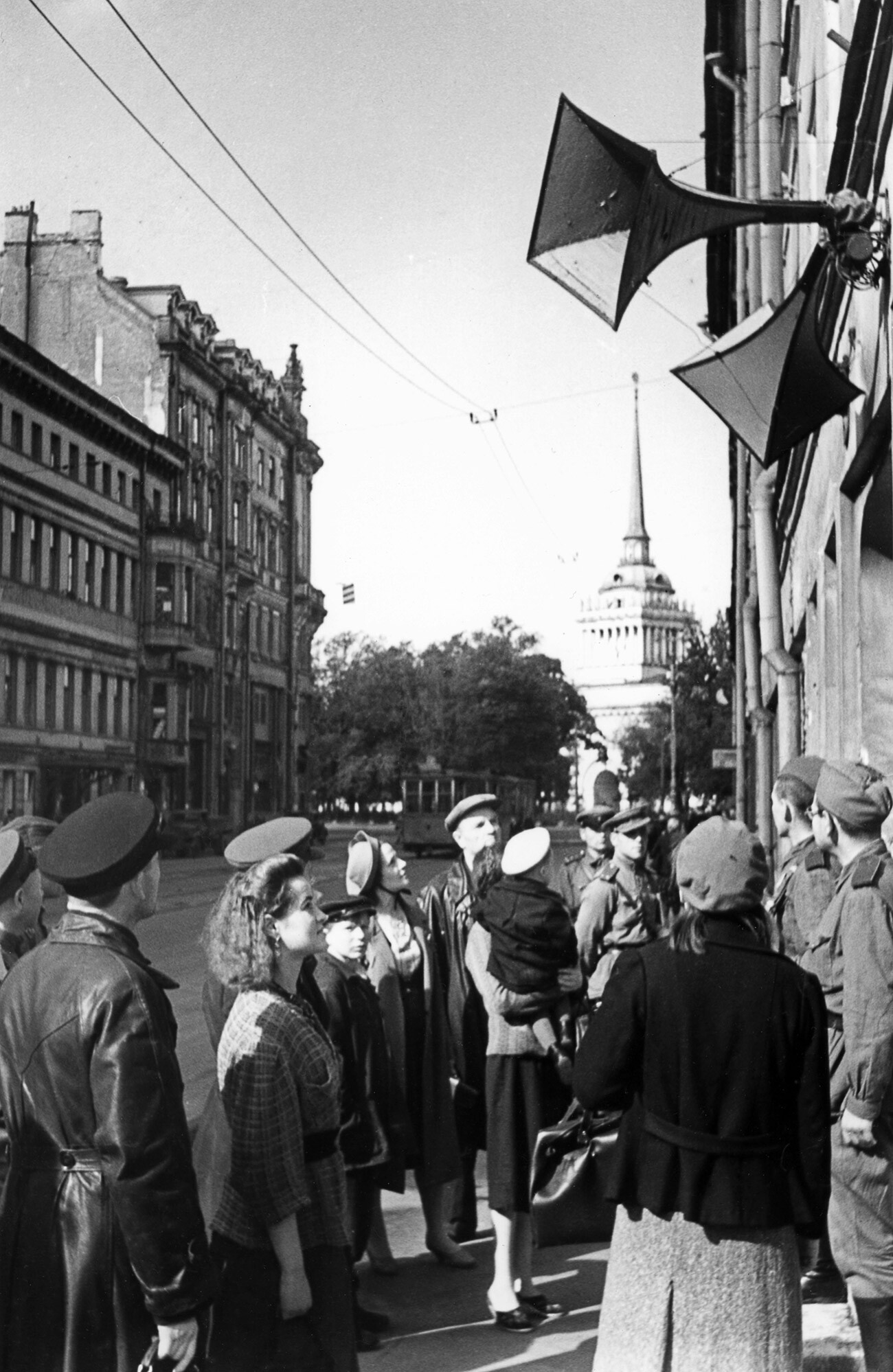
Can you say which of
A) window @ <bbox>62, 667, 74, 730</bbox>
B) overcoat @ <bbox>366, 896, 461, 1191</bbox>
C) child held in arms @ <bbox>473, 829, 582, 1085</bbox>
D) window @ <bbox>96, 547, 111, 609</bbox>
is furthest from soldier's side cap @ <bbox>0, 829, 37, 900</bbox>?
window @ <bbox>96, 547, 111, 609</bbox>

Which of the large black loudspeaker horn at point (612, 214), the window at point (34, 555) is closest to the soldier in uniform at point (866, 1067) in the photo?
the large black loudspeaker horn at point (612, 214)

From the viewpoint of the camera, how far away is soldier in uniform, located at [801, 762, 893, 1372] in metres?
4.70

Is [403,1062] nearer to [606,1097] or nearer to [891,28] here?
[606,1097]

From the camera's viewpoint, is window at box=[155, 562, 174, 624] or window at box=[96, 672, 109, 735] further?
window at box=[155, 562, 174, 624]

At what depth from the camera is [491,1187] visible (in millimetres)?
6031

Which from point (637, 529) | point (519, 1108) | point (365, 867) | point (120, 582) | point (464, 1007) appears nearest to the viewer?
point (519, 1108)

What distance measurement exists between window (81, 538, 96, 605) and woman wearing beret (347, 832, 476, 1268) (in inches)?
1751

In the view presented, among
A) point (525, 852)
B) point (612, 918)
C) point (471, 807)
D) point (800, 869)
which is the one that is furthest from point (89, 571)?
point (525, 852)

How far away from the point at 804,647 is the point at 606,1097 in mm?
15146

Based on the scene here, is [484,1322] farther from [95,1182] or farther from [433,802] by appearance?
[433,802]

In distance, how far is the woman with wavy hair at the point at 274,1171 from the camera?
3.94 metres

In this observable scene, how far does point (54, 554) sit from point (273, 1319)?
1764 inches

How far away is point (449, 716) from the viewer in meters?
69.1

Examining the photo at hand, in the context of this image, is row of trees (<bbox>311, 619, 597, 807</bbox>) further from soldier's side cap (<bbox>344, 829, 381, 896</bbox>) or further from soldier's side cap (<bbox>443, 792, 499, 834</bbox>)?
soldier's side cap (<bbox>344, 829, 381, 896</bbox>)
